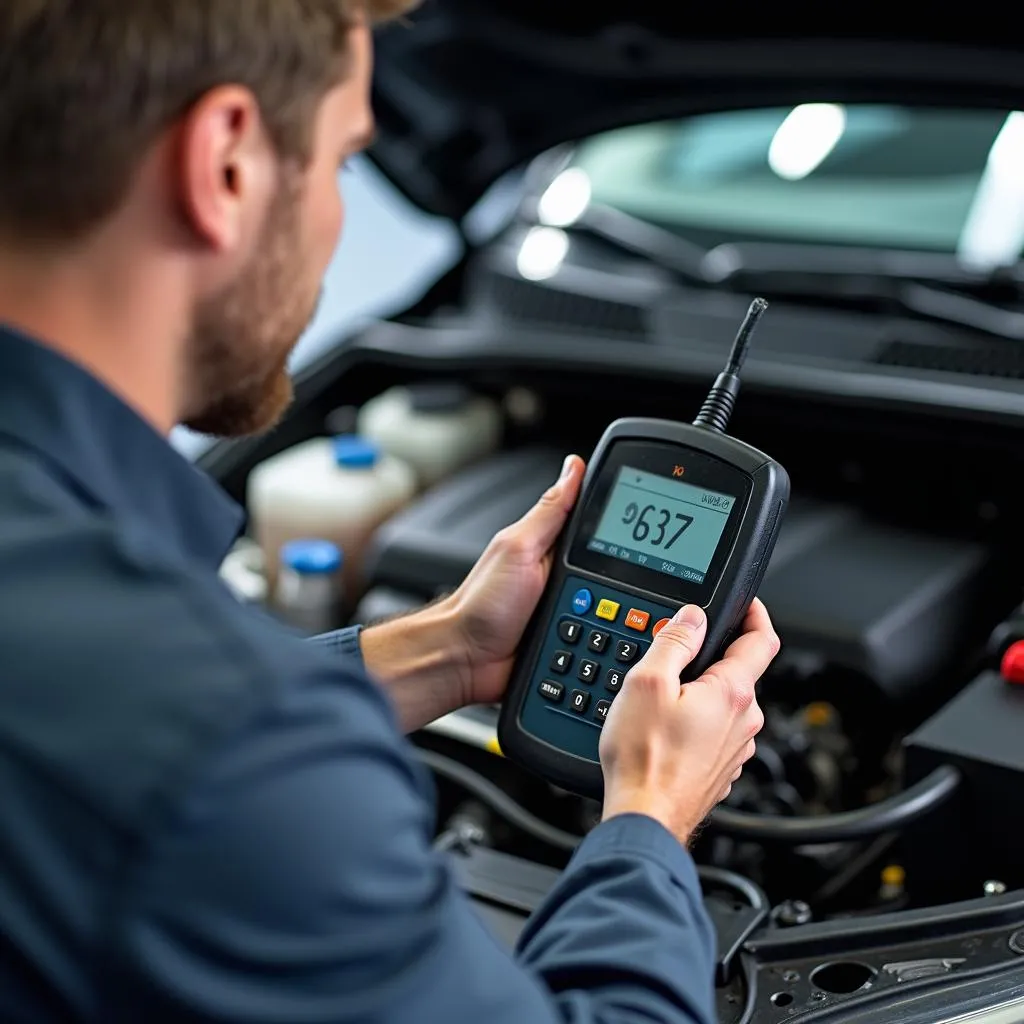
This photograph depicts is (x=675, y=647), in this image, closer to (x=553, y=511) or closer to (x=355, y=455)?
(x=553, y=511)

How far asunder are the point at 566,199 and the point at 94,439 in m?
1.22

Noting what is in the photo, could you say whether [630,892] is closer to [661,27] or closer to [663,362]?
[663,362]

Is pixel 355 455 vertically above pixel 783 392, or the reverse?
pixel 783 392

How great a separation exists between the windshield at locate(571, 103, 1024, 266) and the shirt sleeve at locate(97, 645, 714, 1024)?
3.55 feet

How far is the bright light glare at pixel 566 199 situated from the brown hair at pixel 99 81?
1111mm

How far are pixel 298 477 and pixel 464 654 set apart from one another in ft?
1.84

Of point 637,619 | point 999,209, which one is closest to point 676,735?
point 637,619

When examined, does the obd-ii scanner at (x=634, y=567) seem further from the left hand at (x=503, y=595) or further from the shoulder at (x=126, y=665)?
the shoulder at (x=126, y=665)

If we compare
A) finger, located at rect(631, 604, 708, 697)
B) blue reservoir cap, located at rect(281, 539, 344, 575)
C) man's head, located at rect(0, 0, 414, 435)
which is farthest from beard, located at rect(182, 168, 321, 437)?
blue reservoir cap, located at rect(281, 539, 344, 575)

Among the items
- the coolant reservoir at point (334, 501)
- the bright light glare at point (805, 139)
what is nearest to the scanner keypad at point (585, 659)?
the coolant reservoir at point (334, 501)

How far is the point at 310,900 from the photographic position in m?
0.55

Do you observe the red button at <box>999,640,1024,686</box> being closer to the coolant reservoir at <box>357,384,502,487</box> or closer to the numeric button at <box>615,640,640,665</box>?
the numeric button at <box>615,640,640,665</box>

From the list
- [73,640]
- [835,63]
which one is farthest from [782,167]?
[73,640]

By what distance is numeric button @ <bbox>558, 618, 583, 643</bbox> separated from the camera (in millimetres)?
971
